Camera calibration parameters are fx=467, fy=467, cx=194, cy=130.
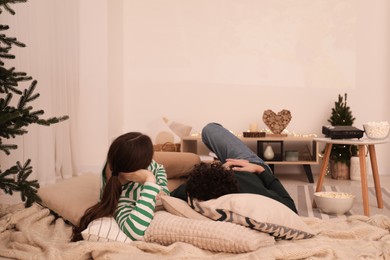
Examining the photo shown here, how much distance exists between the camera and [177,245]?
164 cm

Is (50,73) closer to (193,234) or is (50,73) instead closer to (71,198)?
(71,198)

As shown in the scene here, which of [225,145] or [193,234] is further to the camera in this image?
[225,145]

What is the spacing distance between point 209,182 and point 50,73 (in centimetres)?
265

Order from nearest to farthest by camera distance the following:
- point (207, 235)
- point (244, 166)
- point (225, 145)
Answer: point (207, 235), point (244, 166), point (225, 145)

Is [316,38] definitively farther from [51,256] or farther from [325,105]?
[51,256]

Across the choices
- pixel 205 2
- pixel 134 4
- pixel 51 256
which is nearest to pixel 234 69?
pixel 205 2

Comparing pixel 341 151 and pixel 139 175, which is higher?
pixel 139 175

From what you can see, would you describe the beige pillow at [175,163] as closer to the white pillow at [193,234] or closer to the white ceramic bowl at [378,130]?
Answer: the white pillow at [193,234]

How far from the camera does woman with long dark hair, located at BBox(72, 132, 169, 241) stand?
170 cm

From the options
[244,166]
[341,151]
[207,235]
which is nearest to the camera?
[207,235]

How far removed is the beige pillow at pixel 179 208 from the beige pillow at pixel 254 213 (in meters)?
0.03

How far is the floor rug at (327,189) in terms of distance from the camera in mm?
2936

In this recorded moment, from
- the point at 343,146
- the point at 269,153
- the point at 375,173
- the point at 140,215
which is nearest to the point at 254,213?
the point at 140,215

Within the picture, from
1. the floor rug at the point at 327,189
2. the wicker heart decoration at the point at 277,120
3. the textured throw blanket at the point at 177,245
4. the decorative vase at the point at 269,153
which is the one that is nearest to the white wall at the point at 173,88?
the wicker heart decoration at the point at 277,120
